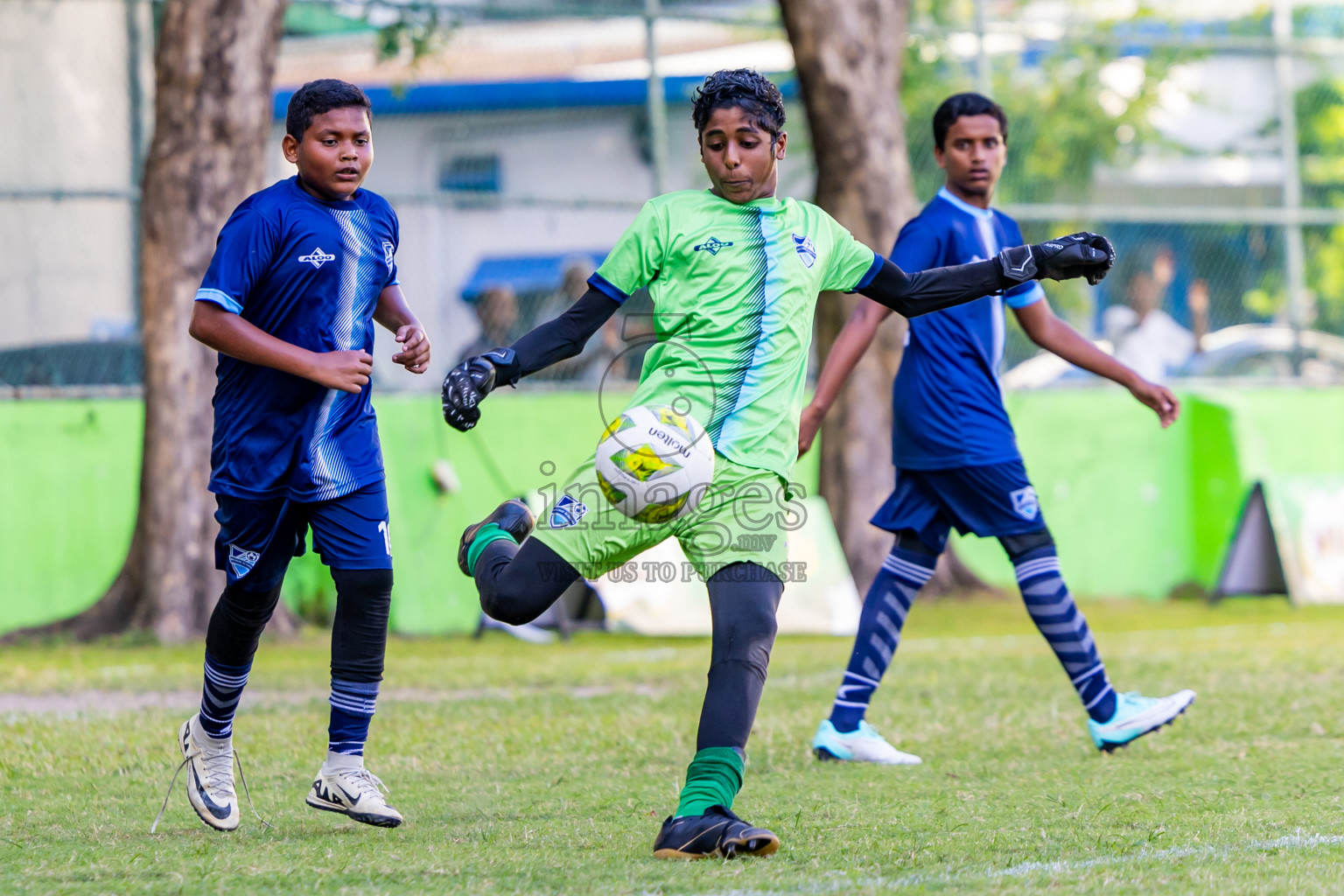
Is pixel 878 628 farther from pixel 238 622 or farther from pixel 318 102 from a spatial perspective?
pixel 318 102

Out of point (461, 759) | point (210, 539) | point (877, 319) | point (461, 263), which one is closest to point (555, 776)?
point (461, 759)

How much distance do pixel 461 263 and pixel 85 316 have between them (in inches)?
105

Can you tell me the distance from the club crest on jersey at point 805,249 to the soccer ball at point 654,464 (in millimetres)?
537

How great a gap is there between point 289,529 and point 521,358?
90 centimetres

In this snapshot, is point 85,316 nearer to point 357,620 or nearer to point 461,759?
point 461,759

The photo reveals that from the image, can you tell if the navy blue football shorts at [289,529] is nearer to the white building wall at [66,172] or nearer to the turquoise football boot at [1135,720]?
the turquoise football boot at [1135,720]

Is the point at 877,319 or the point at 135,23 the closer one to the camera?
the point at 877,319

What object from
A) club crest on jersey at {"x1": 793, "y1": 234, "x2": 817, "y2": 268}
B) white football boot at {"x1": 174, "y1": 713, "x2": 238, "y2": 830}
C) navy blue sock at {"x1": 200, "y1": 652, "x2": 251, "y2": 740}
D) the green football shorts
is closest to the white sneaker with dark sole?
white football boot at {"x1": 174, "y1": 713, "x2": 238, "y2": 830}

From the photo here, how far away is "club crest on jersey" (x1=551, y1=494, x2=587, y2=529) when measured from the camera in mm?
4176

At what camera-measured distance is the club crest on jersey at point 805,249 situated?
4.23 meters

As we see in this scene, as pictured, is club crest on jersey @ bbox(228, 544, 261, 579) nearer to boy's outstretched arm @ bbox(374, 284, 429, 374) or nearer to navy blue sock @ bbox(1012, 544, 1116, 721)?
boy's outstretched arm @ bbox(374, 284, 429, 374)

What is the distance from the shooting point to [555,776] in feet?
17.6

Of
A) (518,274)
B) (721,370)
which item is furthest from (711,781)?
(518,274)

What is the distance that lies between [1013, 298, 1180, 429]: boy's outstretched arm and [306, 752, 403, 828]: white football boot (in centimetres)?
288
